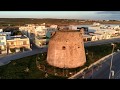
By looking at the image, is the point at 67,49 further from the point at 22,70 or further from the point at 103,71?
the point at 22,70

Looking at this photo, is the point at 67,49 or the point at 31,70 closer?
the point at 31,70

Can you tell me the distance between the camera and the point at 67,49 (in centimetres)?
1936

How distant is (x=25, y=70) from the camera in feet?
59.9

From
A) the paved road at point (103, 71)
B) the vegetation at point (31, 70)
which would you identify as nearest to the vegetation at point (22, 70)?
the vegetation at point (31, 70)

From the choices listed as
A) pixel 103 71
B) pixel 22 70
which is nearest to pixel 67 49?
pixel 103 71

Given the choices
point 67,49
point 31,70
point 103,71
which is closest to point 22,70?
point 31,70

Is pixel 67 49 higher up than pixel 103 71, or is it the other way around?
pixel 67 49

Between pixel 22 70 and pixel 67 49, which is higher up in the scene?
pixel 67 49

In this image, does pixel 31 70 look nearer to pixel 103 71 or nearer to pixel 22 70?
pixel 22 70

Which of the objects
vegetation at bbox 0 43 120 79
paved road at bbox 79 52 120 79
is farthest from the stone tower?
paved road at bbox 79 52 120 79

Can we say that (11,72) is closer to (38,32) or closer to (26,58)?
(26,58)

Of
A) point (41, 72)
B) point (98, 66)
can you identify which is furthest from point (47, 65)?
point (98, 66)

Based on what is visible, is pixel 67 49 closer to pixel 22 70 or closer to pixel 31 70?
pixel 31 70

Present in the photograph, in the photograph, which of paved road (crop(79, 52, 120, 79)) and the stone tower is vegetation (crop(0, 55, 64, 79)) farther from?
paved road (crop(79, 52, 120, 79))
